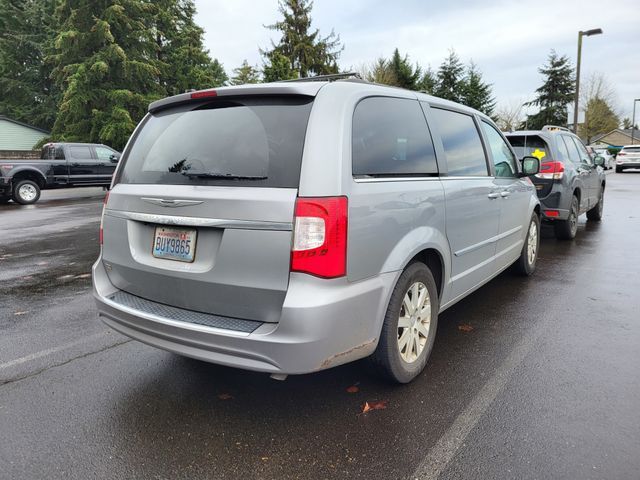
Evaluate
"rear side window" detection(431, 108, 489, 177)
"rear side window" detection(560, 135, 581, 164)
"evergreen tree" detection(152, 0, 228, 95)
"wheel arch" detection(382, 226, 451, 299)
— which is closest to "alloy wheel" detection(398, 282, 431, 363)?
"wheel arch" detection(382, 226, 451, 299)

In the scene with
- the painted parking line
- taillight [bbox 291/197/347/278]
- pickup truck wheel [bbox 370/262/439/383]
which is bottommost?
the painted parking line

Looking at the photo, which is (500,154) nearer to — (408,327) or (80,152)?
(408,327)

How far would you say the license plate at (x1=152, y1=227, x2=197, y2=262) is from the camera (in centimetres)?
252

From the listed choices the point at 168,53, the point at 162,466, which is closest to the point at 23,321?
the point at 162,466

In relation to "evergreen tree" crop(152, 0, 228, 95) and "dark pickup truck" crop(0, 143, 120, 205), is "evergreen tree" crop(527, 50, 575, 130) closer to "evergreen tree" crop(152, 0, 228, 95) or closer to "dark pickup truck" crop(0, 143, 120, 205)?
"evergreen tree" crop(152, 0, 228, 95)

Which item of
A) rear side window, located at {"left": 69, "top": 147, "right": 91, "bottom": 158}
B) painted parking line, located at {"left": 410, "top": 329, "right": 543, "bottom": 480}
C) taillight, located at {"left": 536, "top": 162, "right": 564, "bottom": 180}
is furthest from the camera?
rear side window, located at {"left": 69, "top": 147, "right": 91, "bottom": 158}

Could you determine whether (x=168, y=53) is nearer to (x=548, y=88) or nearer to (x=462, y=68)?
(x=462, y=68)

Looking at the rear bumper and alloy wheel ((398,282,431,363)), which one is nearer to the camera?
the rear bumper

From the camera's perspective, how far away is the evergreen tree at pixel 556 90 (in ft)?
160

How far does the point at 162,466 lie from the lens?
2252 millimetres

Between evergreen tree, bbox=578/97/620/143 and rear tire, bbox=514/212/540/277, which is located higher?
evergreen tree, bbox=578/97/620/143

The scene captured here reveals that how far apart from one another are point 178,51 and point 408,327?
35.3m

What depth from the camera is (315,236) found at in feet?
7.43

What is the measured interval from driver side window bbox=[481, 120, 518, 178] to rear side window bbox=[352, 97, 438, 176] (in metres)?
1.47
